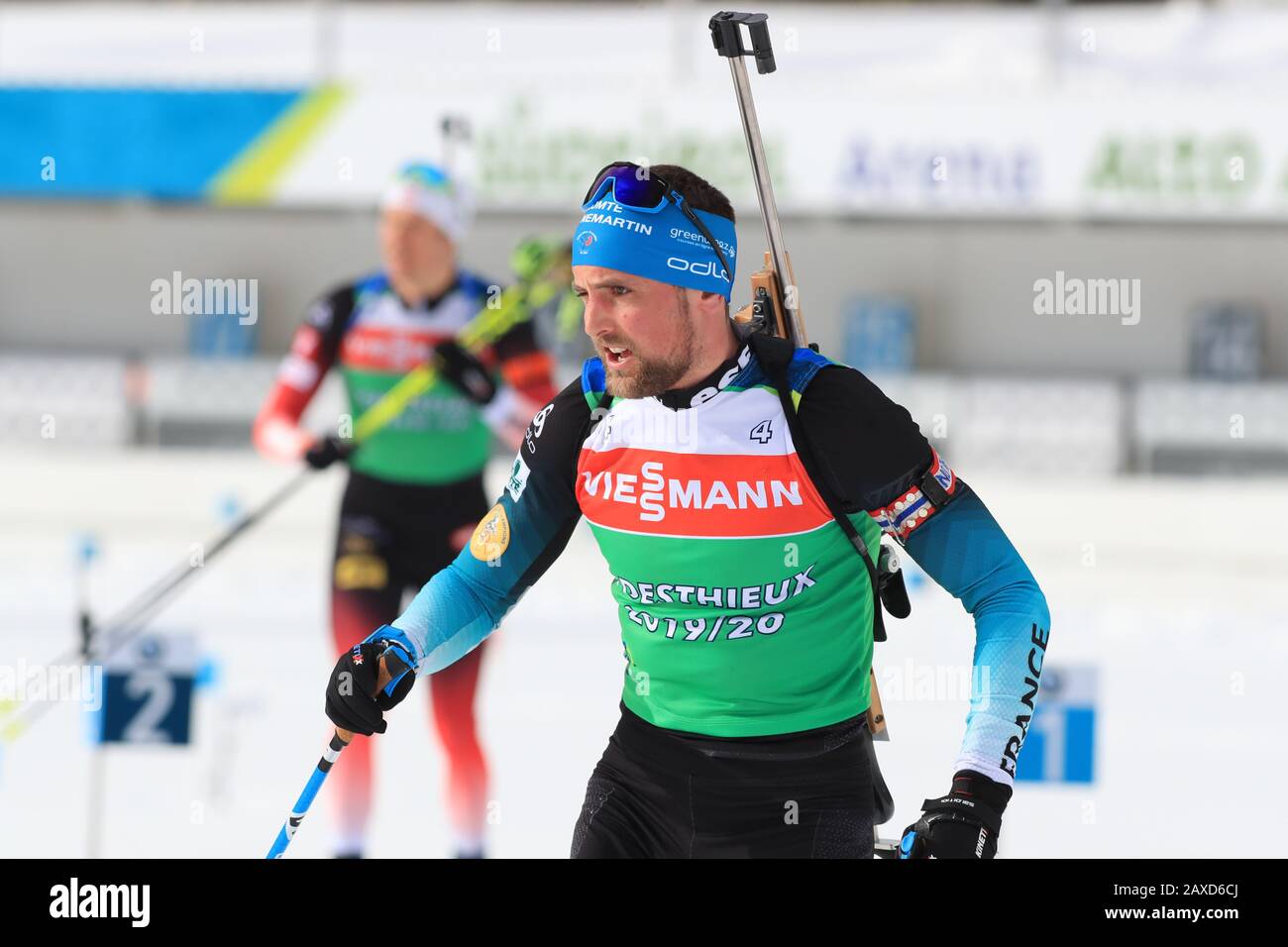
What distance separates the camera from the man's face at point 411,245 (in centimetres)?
594

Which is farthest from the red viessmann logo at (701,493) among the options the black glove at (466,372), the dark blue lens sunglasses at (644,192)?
the black glove at (466,372)

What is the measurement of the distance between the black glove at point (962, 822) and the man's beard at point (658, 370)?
816 millimetres

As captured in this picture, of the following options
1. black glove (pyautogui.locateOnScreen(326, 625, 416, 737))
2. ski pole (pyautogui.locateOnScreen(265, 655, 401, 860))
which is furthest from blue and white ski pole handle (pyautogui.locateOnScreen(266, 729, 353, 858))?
black glove (pyautogui.locateOnScreen(326, 625, 416, 737))

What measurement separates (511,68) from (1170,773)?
10.6 m

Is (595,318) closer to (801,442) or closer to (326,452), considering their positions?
(801,442)

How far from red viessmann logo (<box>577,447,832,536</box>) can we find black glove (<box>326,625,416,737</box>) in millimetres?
430

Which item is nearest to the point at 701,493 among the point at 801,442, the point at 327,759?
the point at 801,442

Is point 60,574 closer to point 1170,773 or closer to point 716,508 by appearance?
point 1170,773

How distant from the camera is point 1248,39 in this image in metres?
15.1

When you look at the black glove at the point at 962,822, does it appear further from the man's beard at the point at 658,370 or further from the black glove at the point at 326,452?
the black glove at the point at 326,452

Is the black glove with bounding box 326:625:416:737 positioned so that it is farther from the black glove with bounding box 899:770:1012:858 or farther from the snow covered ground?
the snow covered ground

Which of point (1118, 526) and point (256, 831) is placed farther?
point (1118, 526)

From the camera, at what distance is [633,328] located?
2.80 metres
